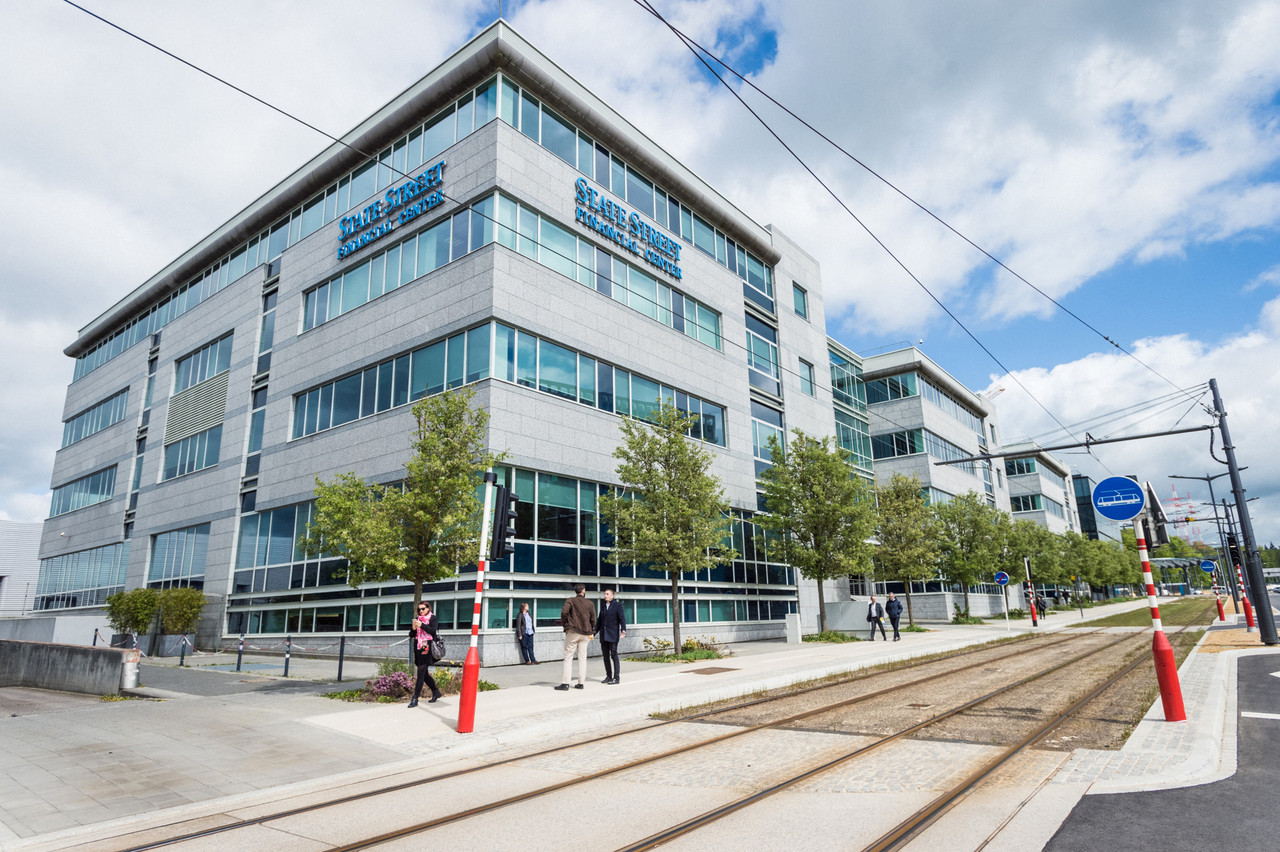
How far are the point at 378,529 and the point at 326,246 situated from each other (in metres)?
19.6

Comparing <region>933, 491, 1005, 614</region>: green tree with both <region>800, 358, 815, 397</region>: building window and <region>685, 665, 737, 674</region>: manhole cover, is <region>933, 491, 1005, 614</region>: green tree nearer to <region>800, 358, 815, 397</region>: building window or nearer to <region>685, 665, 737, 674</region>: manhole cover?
<region>800, 358, 815, 397</region>: building window

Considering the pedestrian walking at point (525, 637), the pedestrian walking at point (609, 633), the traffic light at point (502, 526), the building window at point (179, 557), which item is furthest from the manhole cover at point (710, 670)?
the building window at point (179, 557)

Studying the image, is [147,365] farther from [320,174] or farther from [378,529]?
[378,529]

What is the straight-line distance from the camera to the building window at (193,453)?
107 feet

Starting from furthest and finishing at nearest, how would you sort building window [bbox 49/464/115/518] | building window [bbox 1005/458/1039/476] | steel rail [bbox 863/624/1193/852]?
building window [bbox 1005/458/1039/476] → building window [bbox 49/464/115/518] → steel rail [bbox 863/624/1193/852]

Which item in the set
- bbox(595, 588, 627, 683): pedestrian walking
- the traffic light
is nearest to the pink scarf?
the traffic light

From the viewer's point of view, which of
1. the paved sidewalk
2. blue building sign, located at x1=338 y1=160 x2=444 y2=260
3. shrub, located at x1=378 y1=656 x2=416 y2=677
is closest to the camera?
the paved sidewalk

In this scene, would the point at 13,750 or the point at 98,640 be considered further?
the point at 98,640

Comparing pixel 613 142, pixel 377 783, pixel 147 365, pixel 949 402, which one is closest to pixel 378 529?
pixel 377 783

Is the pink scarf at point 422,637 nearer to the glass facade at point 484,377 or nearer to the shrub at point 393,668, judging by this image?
the shrub at point 393,668

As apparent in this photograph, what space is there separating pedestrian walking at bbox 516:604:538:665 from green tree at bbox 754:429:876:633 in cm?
1116

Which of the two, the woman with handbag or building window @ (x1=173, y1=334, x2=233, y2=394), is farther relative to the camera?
building window @ (x1=173, y1=334, x2=233, y2=394)

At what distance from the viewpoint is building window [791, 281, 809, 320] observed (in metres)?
38.8

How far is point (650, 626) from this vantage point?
24.9 metres
